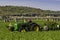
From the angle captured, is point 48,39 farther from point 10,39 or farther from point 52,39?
point 10,39

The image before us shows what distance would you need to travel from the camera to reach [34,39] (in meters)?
12.8

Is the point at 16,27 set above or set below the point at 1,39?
below

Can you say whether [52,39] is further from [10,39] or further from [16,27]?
[16,27]

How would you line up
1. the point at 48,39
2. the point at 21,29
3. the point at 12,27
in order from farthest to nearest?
1. the point at 12,27
2. the point at 21,29
3. the point at 48,39

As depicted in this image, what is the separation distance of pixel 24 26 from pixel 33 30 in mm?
827

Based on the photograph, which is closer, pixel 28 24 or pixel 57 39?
pixel 57 39

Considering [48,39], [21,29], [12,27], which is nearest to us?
[48,39]

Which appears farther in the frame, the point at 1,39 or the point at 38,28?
the point at 38,28

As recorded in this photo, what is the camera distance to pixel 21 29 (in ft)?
60.8

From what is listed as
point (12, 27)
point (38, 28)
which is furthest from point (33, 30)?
point (12, 27)

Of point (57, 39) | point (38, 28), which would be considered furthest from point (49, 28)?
point (57, 39)

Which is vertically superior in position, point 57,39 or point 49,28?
point 57,39

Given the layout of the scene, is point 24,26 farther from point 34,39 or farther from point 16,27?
point 34,39

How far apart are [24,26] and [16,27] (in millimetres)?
890
